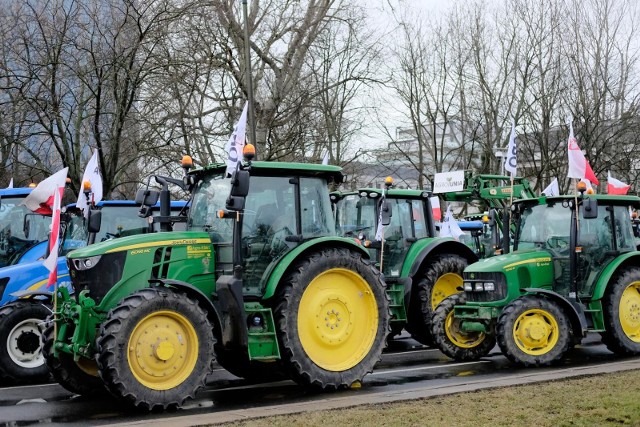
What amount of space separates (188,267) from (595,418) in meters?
4.43

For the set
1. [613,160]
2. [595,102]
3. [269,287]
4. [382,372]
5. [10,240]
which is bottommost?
[382,372]

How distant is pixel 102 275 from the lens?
861cm

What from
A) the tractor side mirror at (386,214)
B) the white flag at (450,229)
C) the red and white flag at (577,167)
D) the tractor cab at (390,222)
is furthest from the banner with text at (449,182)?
the tractor side mirror at (386,214)

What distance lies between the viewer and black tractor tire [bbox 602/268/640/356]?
38.6ft

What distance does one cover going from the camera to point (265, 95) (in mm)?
28391

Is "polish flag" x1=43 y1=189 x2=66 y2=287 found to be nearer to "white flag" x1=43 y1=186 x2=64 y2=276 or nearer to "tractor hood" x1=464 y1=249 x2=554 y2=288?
"white flag" x1=43 y1=186 x2=64 y2=276

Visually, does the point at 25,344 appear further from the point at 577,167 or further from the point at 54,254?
the point at 577,167

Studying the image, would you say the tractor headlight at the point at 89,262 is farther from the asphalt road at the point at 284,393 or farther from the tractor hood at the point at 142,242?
the asphalt road at the point at 284,393

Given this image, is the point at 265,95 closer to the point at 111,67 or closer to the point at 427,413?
the point at 111,67

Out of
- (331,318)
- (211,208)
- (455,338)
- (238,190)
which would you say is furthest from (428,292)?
(238,190)

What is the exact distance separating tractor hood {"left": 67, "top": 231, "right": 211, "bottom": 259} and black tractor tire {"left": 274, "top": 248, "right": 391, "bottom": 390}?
113 cm

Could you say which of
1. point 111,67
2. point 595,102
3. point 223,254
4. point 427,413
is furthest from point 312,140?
point 427,413

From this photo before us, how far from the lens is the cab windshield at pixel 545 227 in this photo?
12.2 metres

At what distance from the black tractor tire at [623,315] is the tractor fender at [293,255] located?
4.24 meters
